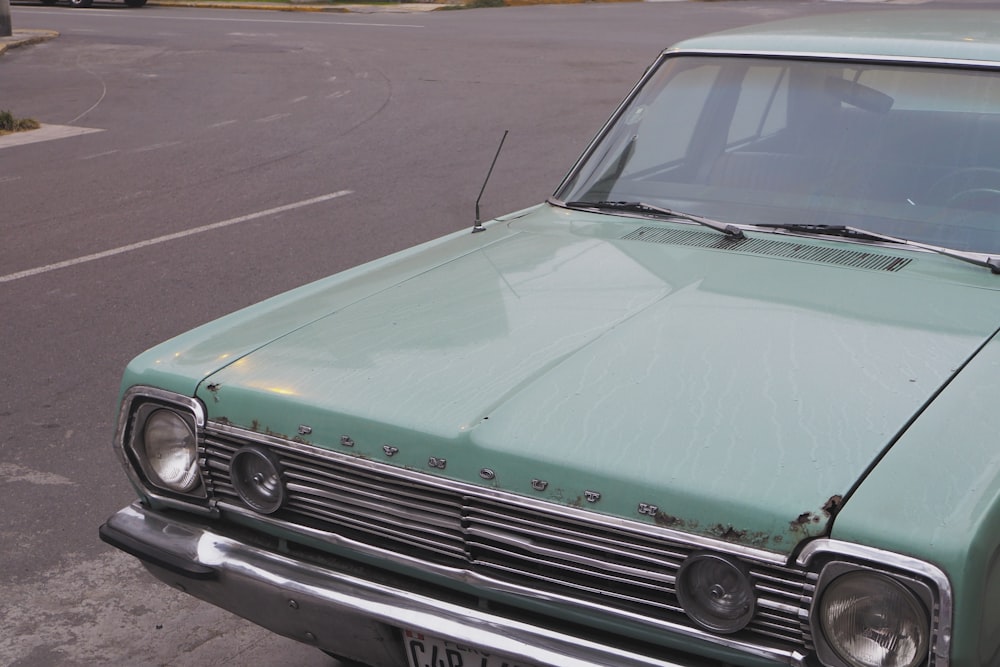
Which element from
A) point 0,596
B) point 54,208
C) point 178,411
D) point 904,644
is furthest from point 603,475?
point 54,208

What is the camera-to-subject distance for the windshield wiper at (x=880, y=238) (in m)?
3.01

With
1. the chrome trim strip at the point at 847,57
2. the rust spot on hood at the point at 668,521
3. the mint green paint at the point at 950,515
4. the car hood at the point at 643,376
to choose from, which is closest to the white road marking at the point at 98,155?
the chrome trim strip at the point at 847,57

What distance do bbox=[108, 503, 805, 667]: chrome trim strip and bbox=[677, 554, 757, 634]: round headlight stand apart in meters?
0.04

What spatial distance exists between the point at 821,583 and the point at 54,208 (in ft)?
26.8

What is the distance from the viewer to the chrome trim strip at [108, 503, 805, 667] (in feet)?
7.23

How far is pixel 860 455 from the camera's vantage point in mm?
2115

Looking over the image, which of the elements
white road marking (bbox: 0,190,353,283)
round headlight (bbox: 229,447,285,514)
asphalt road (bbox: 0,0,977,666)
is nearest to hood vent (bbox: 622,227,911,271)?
round headlight (bbox: 229,447,285,514)

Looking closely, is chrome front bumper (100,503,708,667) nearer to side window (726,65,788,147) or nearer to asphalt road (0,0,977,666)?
asphalt road (0,0,977,666)

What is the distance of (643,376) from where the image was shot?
2473mm

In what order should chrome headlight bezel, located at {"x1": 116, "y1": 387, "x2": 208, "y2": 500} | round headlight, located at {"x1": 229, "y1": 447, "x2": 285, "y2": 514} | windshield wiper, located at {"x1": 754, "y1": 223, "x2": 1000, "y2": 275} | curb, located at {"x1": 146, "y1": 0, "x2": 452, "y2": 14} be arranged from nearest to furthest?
round headlight, located at {"x1": 229, "y1": 447, "x2": 285, "y2": 514}, chrome headlight bezel, located at {"x1": 116, "y1": 387, "x2": 208, "y2": 500}, windshield wiper, located at {"x1": 754, "y1": 223, "x2": 1000, "y2": 275}, curb, located at {"x1": 146, "y1": 0, "x2": 452, "y2": 14}

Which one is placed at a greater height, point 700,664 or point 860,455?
point 860,455

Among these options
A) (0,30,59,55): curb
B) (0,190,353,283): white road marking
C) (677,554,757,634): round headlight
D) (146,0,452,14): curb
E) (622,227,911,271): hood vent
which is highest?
(622,227,911,271): hood vent

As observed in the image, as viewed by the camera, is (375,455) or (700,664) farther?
(375,455)

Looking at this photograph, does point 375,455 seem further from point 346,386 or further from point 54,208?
point 54,208
